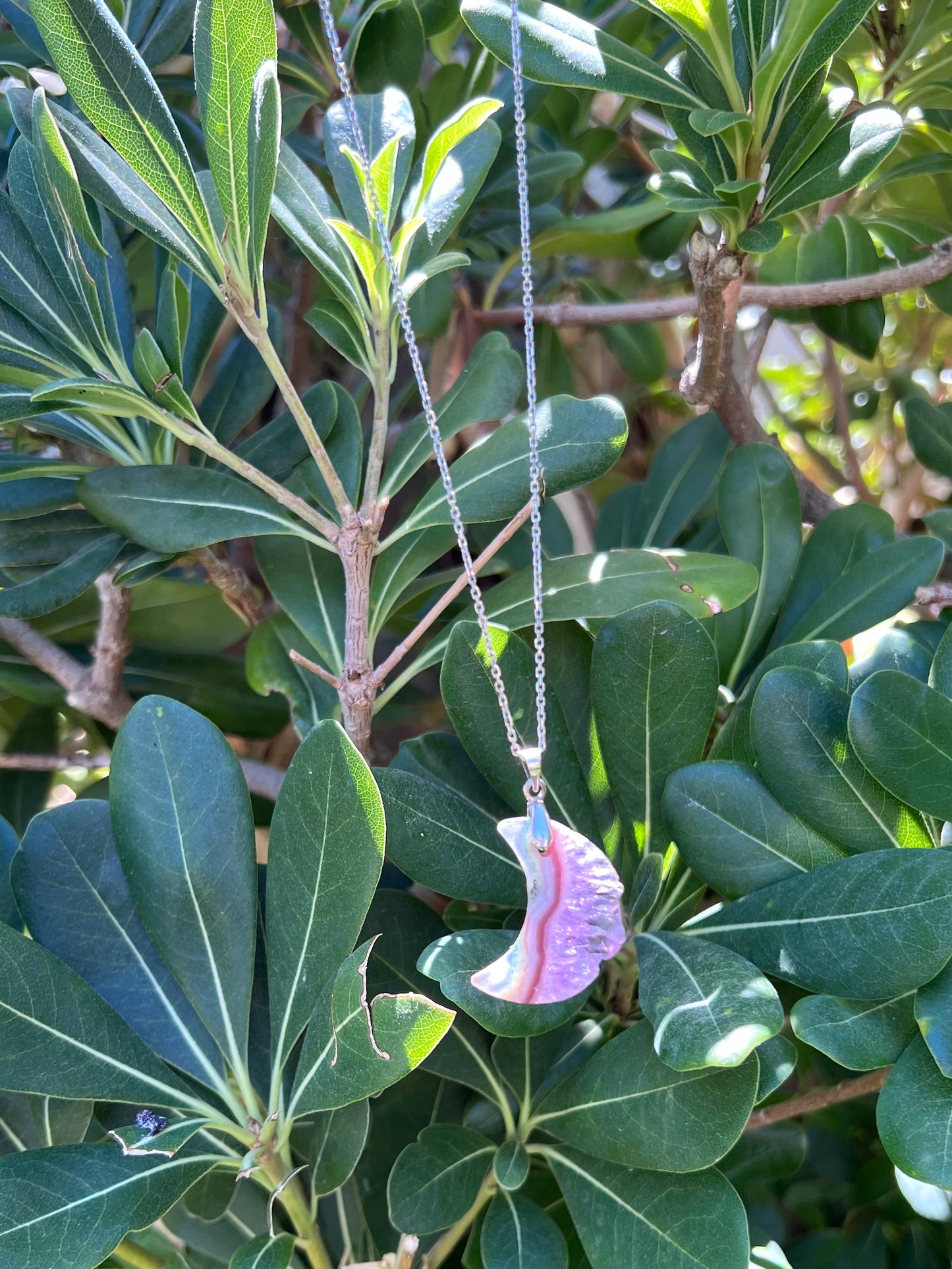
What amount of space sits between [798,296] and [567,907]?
0.59 m

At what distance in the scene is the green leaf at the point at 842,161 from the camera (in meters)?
0.64

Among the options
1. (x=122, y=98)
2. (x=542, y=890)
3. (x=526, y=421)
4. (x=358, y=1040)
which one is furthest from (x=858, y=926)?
(x=122, y=98)

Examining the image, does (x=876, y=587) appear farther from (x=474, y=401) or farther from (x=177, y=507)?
(x=177, y=507)

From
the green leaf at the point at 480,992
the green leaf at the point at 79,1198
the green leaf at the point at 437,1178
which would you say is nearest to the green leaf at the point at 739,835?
the green leaf at the point at 480,992

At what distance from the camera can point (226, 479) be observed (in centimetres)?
71

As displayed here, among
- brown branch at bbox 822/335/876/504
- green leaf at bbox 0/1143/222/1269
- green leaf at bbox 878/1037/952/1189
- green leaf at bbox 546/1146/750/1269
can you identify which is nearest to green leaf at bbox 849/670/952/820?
green leaf at bbox 878/1037/952/1189

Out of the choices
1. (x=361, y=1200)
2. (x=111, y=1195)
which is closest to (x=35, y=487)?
(x=111, y=1195)

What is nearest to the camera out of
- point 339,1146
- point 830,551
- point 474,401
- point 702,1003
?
point 702,1003

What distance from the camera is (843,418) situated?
1374 mm

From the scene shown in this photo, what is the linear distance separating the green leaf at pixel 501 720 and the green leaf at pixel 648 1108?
0.37 ft

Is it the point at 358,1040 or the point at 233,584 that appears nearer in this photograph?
the point at 358,1040

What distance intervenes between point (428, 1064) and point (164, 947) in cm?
19

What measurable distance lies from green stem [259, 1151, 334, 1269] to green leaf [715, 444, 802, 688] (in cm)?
47

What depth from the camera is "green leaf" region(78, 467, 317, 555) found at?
0.68m
